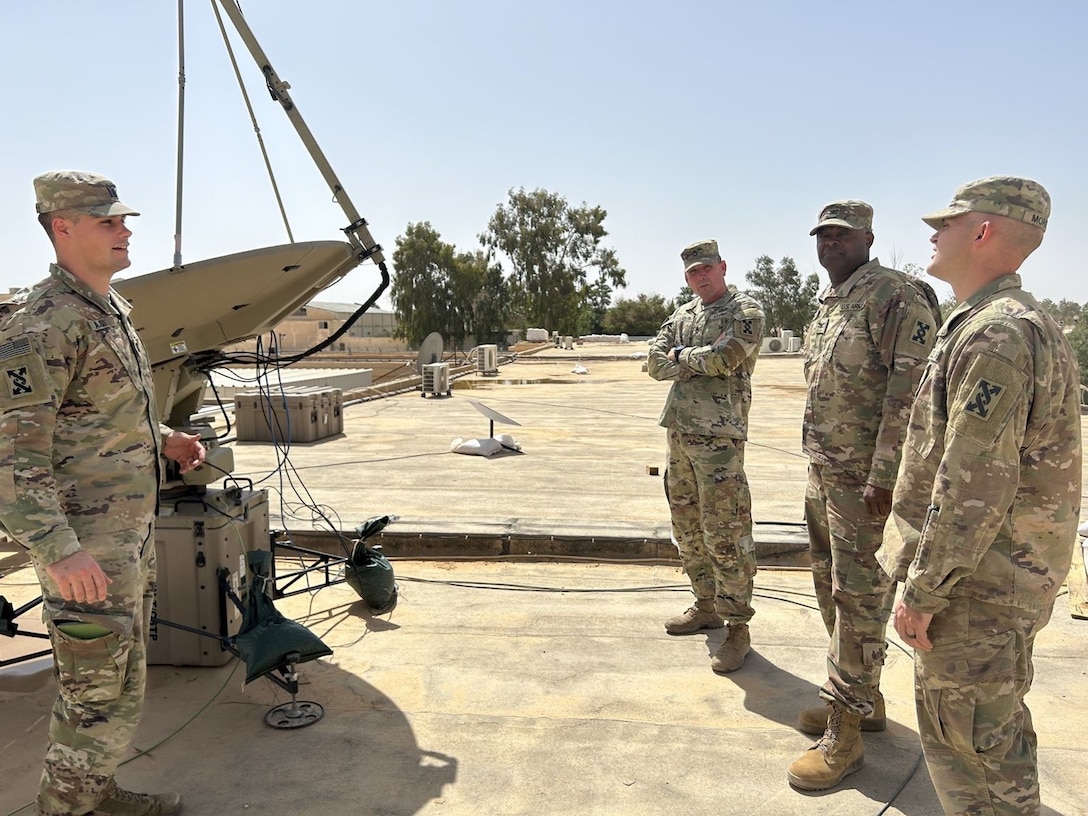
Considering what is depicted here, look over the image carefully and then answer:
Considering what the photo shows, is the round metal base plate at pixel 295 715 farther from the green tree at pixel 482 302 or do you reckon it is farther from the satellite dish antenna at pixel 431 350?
the green tree at pixel 482 302

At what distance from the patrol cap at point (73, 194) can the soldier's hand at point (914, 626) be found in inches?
97.5

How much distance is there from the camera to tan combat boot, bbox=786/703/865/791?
2.78 meters

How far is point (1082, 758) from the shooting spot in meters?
2.93

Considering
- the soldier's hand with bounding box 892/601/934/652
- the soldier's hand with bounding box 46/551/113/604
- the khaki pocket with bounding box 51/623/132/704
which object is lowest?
the khaki pocket with bounding box 51/623/132/704

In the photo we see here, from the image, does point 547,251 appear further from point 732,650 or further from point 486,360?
point 732,650

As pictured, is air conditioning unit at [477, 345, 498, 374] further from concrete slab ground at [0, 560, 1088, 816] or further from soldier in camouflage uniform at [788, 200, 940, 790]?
soldier in camouflage uniform at [788, 200, 940, 790]

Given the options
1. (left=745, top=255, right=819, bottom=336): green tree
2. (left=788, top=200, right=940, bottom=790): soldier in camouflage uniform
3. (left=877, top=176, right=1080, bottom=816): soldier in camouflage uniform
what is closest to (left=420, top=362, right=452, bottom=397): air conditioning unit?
(left=788, top=200, right=940, bottom=790): soldier in camouflage uniform

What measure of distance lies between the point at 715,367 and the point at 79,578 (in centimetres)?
272

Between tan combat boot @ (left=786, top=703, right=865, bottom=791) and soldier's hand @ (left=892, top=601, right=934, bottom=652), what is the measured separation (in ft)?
3.12

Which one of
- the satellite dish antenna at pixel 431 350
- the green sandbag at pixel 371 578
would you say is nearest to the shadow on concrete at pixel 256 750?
the green sandbag at pixel 371 578

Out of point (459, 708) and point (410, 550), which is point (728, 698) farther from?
point (410, 550)

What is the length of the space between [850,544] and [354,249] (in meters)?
2.50

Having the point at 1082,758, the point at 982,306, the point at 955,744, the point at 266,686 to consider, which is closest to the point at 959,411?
the point at 982,306

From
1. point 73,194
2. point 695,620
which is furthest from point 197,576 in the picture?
point 695,620
